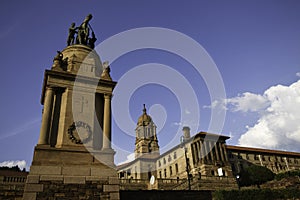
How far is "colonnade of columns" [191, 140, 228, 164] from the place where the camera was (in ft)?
169

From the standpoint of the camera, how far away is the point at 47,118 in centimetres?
1338

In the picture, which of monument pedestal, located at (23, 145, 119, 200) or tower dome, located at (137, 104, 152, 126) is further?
tower dome, located at (137, 104, 152, 126)

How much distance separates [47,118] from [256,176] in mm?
41453

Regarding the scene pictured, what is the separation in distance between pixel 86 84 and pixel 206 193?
37.4ft

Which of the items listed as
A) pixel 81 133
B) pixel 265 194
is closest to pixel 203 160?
pixel 265 194

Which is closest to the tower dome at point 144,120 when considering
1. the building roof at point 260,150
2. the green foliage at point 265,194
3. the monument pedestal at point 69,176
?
the building roof at point 260,150

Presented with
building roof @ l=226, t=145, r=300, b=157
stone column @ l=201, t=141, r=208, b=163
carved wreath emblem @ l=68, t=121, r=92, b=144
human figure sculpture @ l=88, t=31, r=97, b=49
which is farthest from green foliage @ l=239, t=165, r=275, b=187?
carved wreath emblem @ l=68, t=121, r=92, b=144

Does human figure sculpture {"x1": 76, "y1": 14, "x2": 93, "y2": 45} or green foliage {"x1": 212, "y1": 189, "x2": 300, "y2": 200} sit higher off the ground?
human figure sculpture {"x1": 76, "y1": 14, "x2": 93, "y2": 45}

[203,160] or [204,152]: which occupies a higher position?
[204,152]

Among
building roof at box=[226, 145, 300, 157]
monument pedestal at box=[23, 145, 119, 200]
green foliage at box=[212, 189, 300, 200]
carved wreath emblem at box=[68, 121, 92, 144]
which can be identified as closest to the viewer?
monument pedestal at box=[23, 145, 119, 200]

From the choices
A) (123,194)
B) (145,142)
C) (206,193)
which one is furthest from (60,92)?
(145,142)

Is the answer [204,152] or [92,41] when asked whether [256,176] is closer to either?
[204,152]

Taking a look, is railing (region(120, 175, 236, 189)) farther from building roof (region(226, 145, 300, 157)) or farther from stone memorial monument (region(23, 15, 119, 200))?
building roof (region(226, 145, 300, 157))

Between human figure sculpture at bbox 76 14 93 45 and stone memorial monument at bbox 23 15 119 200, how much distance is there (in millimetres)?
981
